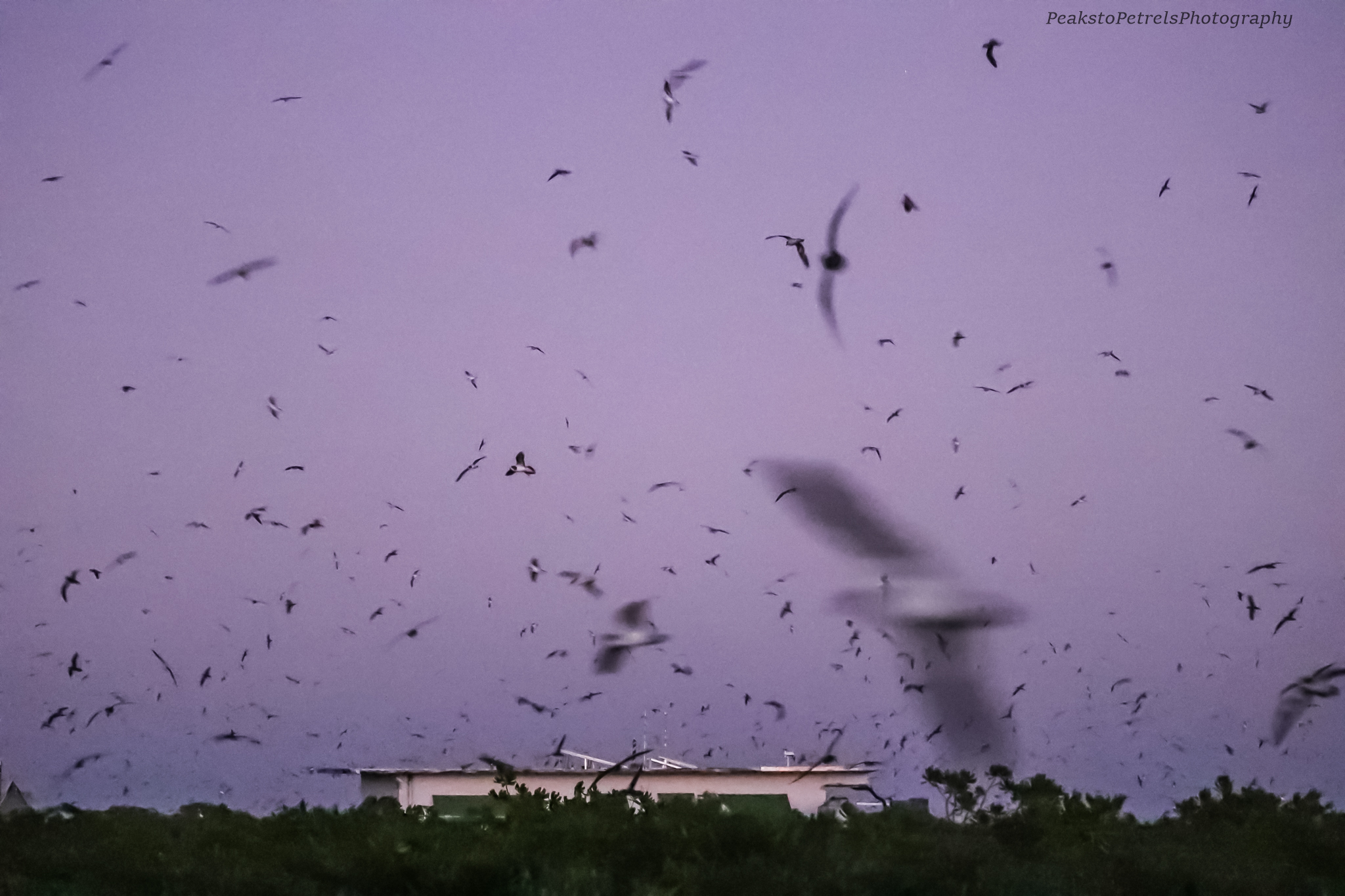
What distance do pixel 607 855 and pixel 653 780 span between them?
104ft

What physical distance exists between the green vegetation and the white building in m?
27.0

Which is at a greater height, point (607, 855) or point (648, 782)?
point (607, 855)

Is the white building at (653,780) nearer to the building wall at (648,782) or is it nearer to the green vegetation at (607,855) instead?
the building wall at (648,782)

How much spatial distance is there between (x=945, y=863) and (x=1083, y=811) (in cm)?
526

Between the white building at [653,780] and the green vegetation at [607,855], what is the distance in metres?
27.0

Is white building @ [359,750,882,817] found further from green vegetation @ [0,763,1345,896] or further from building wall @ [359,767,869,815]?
green vegetation @ [0,763,1345,896]

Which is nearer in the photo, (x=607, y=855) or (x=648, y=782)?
(x=607, y=855)

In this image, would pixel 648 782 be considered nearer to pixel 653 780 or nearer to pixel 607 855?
pixel 653 780

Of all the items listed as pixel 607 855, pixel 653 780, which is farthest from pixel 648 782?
pixel 607 855

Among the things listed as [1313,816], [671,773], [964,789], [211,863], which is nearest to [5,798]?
[211,863]

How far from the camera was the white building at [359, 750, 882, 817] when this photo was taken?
4178 cm

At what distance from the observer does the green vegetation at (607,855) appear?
1004 centimetres

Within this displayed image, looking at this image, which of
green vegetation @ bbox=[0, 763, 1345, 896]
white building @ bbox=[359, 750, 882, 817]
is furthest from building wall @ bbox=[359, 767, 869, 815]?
green vegetation @ bbox=[0, 763, 1345, 896]

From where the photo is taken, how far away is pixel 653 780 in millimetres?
42094
